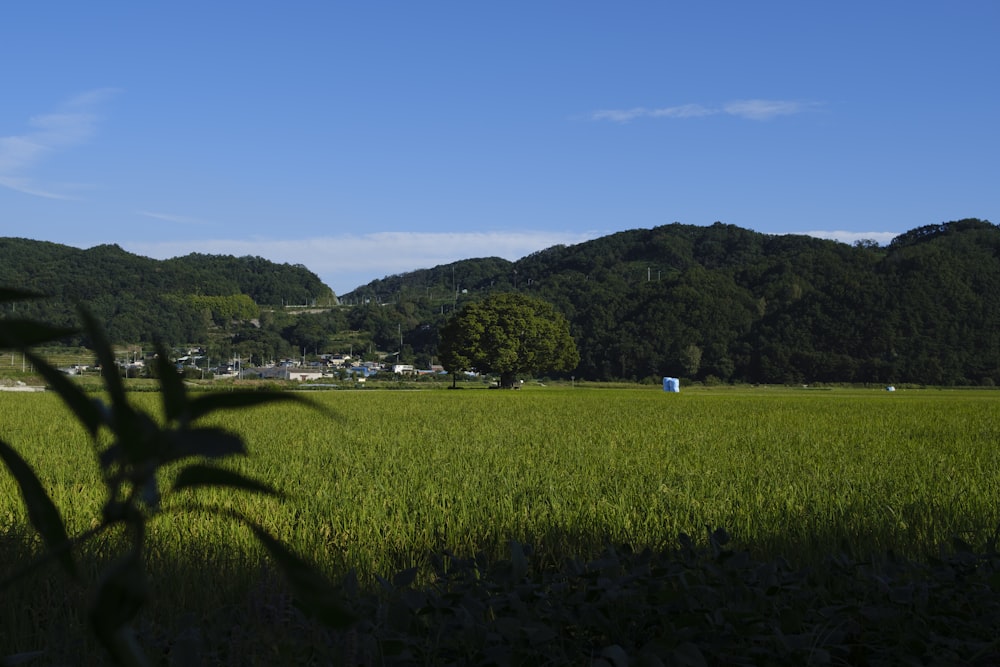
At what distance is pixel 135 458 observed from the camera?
1.70ft

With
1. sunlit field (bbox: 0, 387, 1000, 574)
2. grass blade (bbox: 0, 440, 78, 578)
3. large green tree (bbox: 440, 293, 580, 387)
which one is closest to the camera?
grass blade (bbox: 0, 440, 78, 578)

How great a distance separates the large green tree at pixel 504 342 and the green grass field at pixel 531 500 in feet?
197

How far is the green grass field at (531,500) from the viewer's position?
16.3 ft

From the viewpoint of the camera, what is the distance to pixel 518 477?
909 cm

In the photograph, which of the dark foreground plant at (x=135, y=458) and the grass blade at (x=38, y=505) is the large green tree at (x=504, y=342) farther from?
the dark foreground plant at (x=135, y=458)

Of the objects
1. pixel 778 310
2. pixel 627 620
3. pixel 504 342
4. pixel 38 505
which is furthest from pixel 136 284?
pixel 38 505

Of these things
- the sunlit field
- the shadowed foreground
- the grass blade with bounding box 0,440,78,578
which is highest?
the grass blade with bounding box 0,440,78,578

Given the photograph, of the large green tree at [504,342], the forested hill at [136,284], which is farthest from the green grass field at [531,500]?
the forested hill at [136,284]

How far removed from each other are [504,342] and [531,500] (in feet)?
224

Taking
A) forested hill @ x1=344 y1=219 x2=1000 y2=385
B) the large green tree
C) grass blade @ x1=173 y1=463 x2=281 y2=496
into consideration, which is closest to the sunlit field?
grass blade @ x1=173 y1=463 x2=281 y2=496

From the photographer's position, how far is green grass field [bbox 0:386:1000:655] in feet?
16.3

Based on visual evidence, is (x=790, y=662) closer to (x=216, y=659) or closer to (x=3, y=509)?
(x=216, y=659)

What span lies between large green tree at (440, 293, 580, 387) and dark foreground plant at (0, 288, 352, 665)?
74.1 m

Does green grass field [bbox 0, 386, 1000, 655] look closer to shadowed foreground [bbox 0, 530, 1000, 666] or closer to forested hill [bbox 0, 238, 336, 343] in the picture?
shadowed foreground [bbox 0, 530, 1000, 666]
